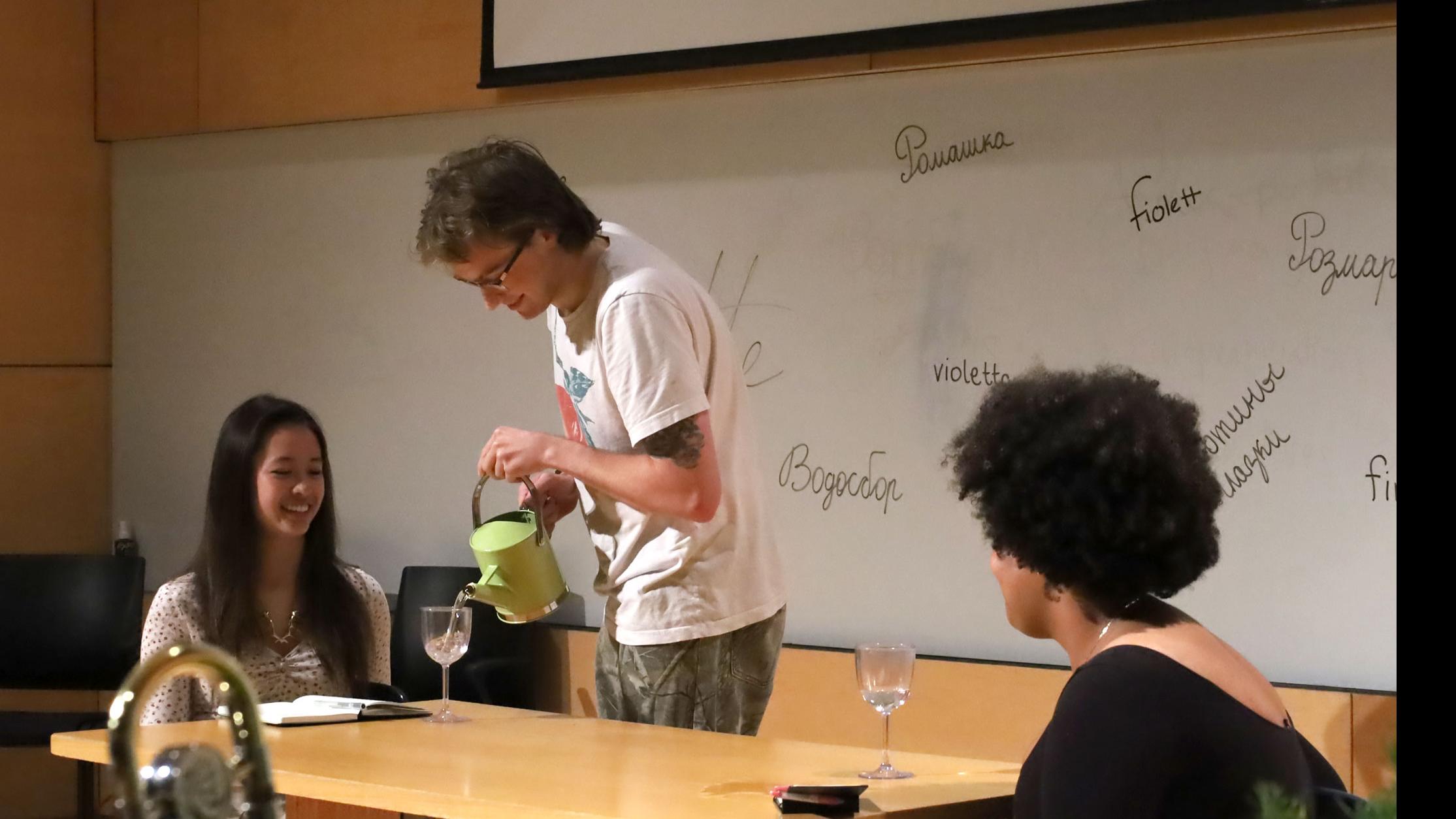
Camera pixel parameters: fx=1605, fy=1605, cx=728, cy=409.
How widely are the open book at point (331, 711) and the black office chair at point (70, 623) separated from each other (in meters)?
1.90

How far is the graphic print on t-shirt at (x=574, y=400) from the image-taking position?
8.01 feet

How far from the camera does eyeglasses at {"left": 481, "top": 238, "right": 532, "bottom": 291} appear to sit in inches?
94.1

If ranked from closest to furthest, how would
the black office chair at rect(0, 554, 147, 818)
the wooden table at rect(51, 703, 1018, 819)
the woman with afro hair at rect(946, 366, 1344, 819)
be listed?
1. the woman with afro hair at rect(946, 366, 1344, 819)
2. the wooden table at rect(51, 703, 1018, 819)
3. the black office chair at rect(0, 554, 147, 818)

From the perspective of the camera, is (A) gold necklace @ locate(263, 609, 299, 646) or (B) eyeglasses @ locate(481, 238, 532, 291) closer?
(B) eyeglasses @ locate(481, 238, 532, 291)

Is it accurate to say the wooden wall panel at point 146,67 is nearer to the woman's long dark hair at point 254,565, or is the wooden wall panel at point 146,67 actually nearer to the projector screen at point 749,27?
the projector screen at point 749,27

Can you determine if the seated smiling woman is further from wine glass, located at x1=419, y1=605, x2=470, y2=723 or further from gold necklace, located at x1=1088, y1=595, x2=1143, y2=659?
gold necklace, located at x1=1088, y1=595, x2=1143, y2=659

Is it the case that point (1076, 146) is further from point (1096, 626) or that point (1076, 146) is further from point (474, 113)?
point (1096, 626)

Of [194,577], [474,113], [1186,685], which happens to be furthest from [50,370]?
[1186,685]

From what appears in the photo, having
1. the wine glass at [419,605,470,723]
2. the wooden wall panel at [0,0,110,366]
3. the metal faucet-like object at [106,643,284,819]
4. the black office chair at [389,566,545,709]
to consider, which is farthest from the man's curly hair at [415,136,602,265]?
the wooden wall panel at [0,0,110,366]

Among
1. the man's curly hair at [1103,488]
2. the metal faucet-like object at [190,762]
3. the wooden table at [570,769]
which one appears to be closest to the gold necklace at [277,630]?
the wooden table at [570,769]

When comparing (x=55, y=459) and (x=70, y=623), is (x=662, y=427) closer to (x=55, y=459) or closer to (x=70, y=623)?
(x=70, y=623)

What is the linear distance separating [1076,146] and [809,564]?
1.14 metres

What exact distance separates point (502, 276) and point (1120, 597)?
117 cm

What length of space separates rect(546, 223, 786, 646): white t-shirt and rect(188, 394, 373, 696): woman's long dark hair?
0.64 meters
